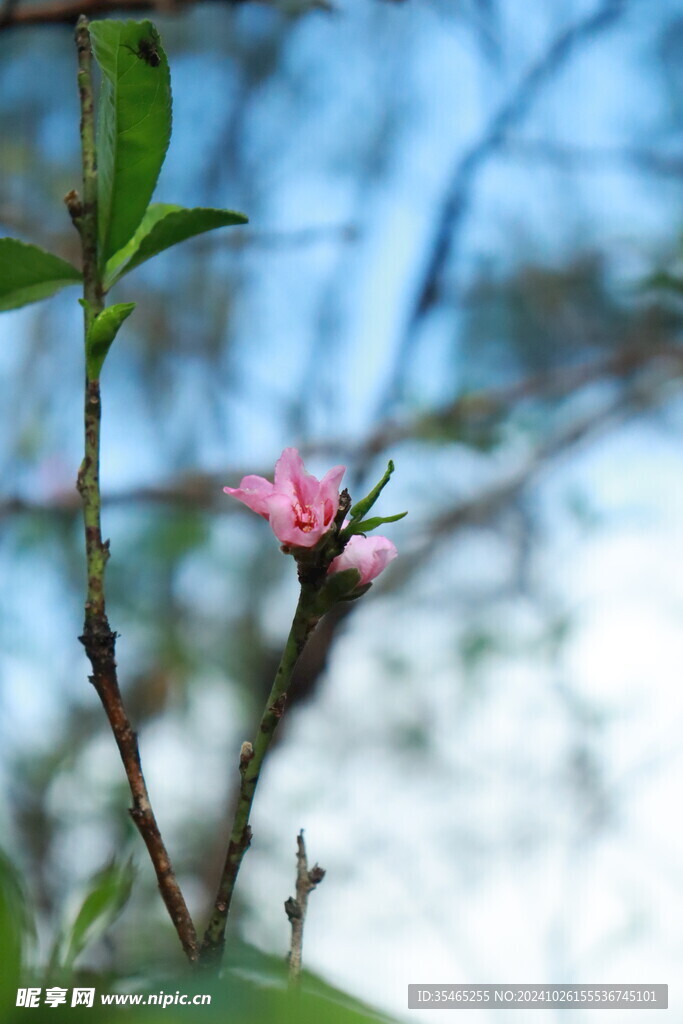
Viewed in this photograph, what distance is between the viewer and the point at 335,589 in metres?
0.24

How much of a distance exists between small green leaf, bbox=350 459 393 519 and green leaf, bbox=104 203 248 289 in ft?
0.31

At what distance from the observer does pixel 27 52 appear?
181 centimetres

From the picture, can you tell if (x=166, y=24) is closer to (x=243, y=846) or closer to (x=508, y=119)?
(x=508, y=119)

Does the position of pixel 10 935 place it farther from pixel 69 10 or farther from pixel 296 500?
pixel 69 10

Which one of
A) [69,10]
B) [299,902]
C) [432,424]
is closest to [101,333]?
[299,902]

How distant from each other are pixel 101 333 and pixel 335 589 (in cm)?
9

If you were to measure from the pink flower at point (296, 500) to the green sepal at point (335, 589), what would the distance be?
11 mm

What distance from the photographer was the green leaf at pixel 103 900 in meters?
0.22

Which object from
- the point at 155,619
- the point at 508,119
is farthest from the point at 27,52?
the point at 155,619

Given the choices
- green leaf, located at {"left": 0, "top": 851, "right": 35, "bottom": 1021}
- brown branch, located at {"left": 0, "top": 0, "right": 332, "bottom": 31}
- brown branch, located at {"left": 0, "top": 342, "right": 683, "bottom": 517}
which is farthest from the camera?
brown branch, located at {"left": 0, "top": 342, "right": 683, "bottom": 517}

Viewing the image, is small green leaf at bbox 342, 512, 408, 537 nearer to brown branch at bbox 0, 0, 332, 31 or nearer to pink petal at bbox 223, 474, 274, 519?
pink petal at bbox 223, 474, 274, 519

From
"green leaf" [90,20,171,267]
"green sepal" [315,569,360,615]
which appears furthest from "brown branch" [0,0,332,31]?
"green sepal" [315,569,360,615]

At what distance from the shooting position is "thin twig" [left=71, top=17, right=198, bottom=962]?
0.21m

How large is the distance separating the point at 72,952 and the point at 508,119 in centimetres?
163
